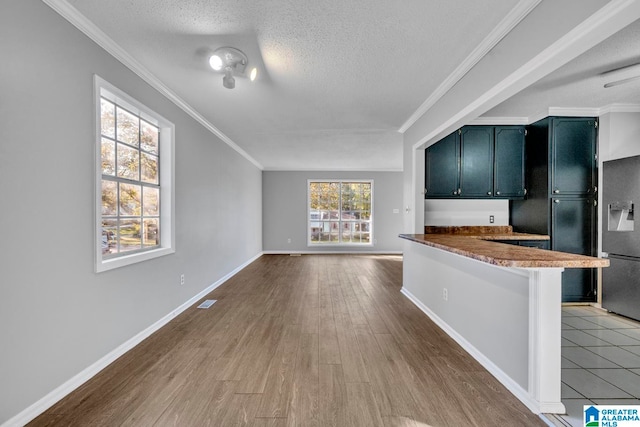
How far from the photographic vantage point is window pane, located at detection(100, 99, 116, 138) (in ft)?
7.30

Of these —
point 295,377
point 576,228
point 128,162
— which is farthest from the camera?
point 576,228

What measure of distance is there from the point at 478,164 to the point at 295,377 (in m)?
3.35

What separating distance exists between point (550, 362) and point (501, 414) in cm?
43

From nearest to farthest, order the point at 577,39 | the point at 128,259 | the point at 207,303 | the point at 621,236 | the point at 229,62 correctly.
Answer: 1. the point at 577,39
2. the point at 229,62
3. the point at 128,259
4. the point at 621,236
5. the point at 207,303

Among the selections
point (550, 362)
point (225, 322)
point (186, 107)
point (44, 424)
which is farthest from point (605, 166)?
point (44, 424)

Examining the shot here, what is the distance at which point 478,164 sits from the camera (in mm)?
3564

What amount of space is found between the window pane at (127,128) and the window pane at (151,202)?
50cm

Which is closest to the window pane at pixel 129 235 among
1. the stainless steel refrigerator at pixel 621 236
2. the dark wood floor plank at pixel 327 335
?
the dark wood floor plank at pixel 327 335

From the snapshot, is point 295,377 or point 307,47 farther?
point 307,47

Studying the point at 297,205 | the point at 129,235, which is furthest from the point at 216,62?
the point at 297,205

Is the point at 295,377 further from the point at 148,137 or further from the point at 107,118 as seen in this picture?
the point at 148,137

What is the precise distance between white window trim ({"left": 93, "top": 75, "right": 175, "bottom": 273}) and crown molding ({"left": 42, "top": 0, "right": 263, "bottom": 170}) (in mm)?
258

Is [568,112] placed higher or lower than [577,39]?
higher

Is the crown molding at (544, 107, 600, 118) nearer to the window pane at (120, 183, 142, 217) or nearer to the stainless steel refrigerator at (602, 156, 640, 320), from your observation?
the stainless steel refrigerator at (602, 156, 640, 320)
